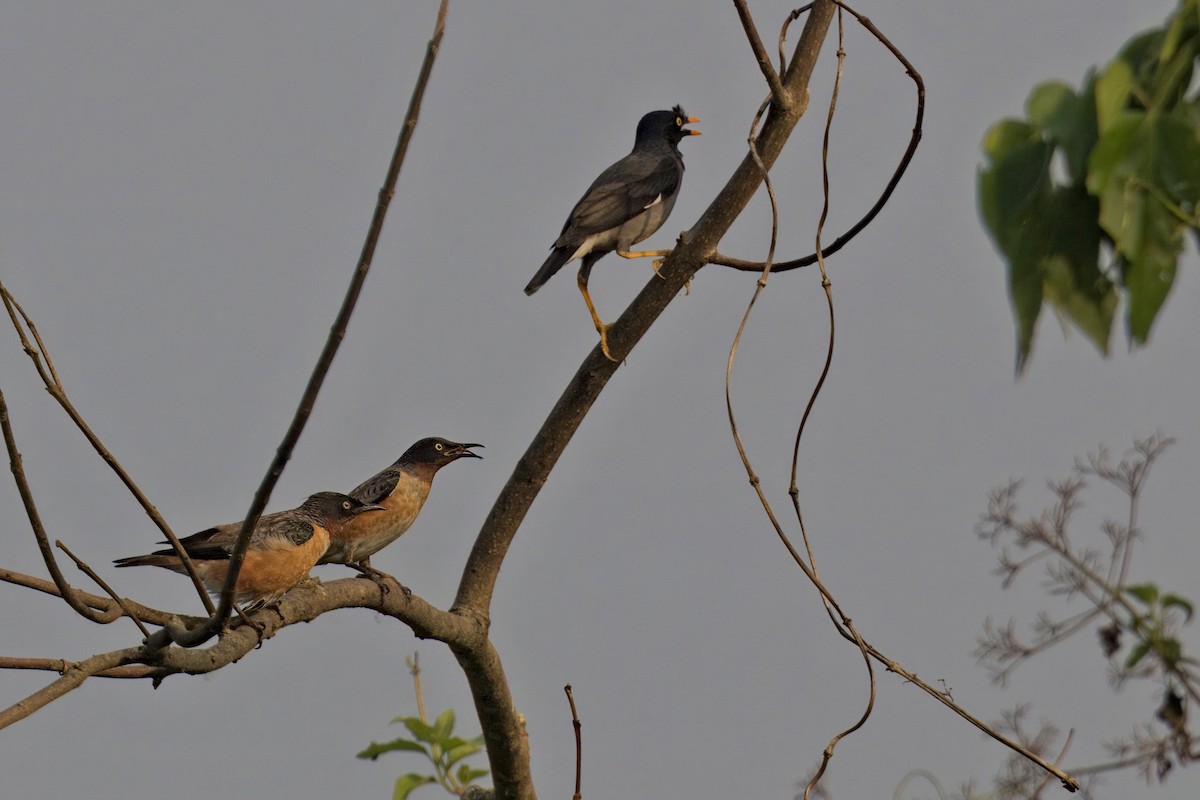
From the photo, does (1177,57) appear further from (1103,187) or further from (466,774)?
(466,774)

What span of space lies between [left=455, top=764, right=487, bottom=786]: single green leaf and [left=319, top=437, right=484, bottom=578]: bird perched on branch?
3.03 ft

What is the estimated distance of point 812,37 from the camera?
403 centimetres

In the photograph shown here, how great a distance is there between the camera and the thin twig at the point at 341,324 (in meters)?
1.86

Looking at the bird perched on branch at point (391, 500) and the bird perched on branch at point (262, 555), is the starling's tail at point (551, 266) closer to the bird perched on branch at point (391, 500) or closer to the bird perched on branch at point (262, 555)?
the bird perched on branch at point (391, 500)

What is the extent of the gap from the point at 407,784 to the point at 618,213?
118 inches

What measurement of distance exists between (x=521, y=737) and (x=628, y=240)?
2.77 m

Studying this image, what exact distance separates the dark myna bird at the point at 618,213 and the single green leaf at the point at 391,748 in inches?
75.3

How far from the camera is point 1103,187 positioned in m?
2.44

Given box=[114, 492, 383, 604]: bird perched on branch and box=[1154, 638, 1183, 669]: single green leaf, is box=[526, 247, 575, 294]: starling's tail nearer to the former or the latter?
box=[114, 492, 383, 604]: bird perched on branch

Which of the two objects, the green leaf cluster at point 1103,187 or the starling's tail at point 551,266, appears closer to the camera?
the green leaf cluster at point 1103,187

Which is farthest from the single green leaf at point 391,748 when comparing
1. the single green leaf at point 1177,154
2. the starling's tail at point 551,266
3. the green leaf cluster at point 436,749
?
the single green leaf at point 1177,154

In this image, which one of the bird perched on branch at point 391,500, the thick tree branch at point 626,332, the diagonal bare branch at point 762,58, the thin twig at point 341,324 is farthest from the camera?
the bird perched on branch at point 391,500

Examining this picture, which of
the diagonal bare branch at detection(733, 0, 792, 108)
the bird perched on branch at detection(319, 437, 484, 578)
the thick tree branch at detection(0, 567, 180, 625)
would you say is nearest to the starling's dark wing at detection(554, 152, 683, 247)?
the bird perched on branch at detection(319, 437, 484, 578)

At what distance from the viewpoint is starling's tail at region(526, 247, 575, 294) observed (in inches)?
245
